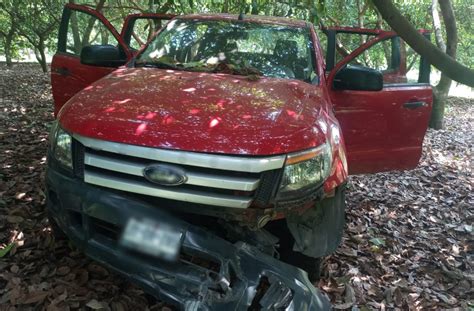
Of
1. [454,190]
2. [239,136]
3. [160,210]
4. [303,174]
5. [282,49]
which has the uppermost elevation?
[282,49]

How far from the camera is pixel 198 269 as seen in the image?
87.5 inches

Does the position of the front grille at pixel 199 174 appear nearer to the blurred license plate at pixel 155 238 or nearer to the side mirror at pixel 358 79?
the blurred license plate at pixel 155 238

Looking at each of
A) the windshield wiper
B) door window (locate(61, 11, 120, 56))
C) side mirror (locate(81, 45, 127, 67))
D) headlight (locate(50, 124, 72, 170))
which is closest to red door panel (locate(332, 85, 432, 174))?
the windshield wiper

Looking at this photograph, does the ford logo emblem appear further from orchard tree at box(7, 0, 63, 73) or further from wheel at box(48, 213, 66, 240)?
orchard tree at box(7, 0, 63, 73)

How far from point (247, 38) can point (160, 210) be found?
209cm

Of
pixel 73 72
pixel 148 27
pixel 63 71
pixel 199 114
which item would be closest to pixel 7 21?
pixel 148 27

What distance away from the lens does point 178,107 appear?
253 centimetres

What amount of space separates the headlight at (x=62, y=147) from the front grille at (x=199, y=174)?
0.20 m

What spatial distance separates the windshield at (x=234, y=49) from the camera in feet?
11.5

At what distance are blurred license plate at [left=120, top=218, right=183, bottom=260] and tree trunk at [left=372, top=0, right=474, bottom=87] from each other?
2026mm

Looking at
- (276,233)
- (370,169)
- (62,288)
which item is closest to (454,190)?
(370,169)

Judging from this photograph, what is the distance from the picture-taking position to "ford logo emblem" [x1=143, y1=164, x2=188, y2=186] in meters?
2.18

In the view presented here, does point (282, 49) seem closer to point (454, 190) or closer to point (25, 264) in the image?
point (25, 264)

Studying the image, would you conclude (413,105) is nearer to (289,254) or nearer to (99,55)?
(289,254)
